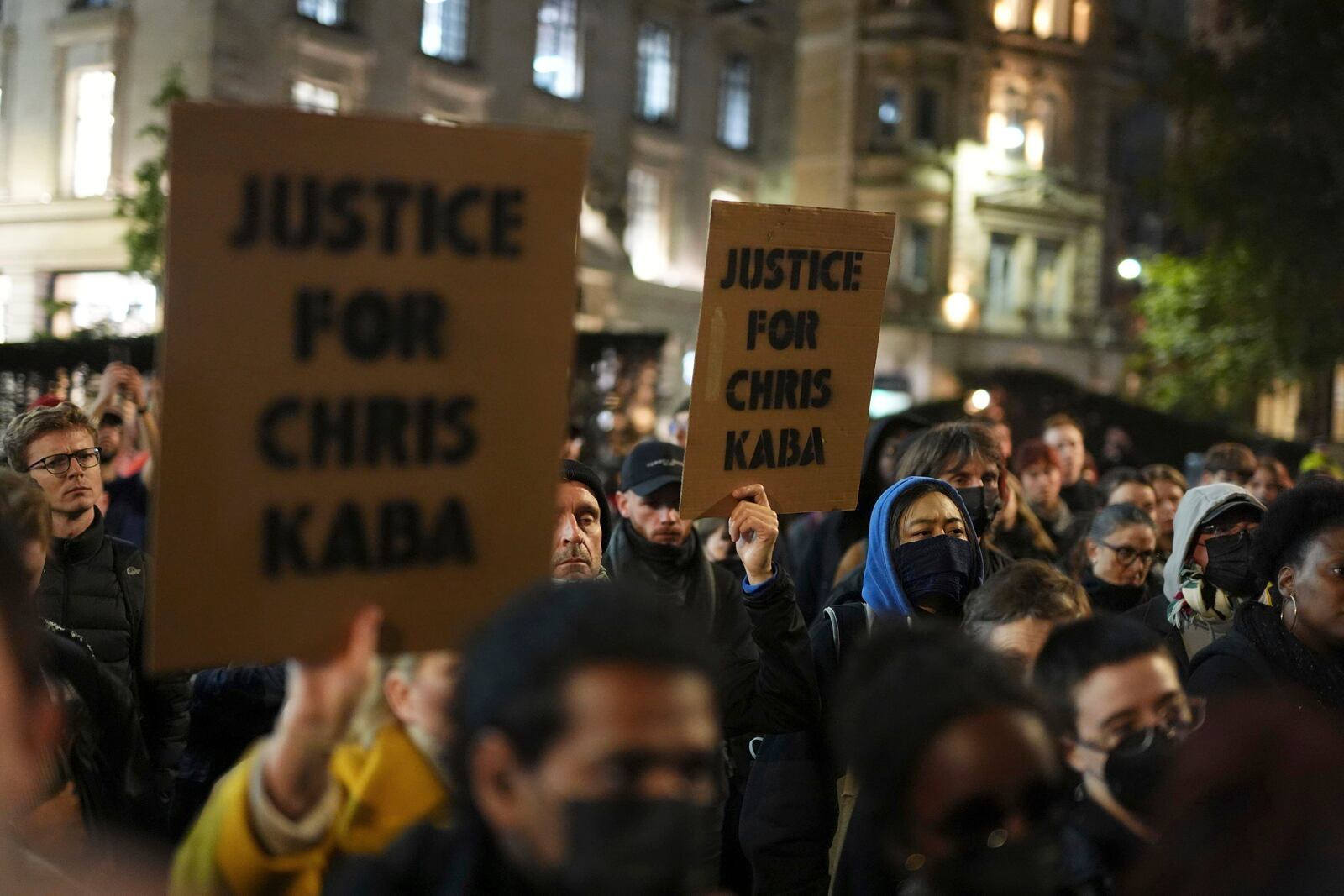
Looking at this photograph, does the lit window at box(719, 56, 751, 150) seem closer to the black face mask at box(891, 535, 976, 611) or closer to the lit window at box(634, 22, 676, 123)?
the lit window at box(634, 22, 676, 123)

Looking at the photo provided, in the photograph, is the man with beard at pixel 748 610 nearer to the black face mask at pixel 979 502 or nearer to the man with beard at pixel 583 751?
the black face mask at pixel 979 502

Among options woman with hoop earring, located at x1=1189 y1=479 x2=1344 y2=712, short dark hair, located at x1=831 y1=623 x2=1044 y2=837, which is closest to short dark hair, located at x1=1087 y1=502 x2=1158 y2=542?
woman with hoop earring, located at x1=1189 y1=479 x2=1344 y2=712

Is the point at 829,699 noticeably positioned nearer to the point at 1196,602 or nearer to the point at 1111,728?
the point at 1111,728

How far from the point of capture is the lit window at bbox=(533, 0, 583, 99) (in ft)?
107

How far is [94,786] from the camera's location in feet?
10.3

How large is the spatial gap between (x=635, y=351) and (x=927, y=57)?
32204mm

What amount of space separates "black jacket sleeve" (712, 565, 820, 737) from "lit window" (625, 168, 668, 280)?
Answer: 3176cm

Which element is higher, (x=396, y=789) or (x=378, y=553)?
(x=378, y=553)

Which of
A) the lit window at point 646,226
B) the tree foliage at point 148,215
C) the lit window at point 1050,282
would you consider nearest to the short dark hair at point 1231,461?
the tree foliage at point 148,215

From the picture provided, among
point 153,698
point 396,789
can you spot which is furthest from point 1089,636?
point 153,698

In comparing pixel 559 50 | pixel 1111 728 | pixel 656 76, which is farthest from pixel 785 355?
pixel 656 76

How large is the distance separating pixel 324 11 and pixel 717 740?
2742 cm

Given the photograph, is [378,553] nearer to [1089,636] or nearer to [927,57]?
[1089,636]

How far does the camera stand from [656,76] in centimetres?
3638
